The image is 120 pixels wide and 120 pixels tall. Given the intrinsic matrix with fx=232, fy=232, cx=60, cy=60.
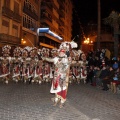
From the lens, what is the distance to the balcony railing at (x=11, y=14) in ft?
103

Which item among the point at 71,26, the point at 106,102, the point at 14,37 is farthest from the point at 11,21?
the point at 71,26

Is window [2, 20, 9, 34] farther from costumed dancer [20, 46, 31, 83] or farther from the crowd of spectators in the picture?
the crowd of spectators

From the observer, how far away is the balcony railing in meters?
31.3

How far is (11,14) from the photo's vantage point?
33.5 metres

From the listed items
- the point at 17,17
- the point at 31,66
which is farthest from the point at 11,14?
the point at 31,66

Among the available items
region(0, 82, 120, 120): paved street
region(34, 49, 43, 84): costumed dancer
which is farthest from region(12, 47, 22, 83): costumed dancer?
region(0, 82, 120, 120): paved street

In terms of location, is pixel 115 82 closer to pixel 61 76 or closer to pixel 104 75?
pixel 104 75

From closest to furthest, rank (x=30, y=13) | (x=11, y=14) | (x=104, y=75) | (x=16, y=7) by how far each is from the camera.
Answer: (x=104, y=75)
(x=11, y=14)
(x=16, y=7)
(x=30, y=13)

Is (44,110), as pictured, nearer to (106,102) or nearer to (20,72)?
(106,102)

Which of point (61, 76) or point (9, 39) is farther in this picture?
point (9, 39)

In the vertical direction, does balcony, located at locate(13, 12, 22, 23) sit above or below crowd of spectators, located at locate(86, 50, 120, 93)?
above

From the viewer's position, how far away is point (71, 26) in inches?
4050

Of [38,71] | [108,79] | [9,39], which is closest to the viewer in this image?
[108,79]

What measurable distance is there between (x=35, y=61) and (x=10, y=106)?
23.8 feet
